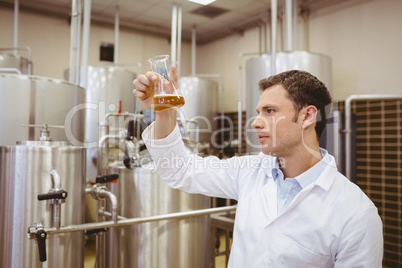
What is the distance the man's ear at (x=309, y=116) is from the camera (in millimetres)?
1229

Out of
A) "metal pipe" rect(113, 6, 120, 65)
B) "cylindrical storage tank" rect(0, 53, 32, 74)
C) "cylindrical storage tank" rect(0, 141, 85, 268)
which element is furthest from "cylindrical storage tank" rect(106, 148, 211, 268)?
"metal pipe" rect(113, 6, 120, 65)

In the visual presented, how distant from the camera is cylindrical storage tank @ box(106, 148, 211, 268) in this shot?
5.87ft

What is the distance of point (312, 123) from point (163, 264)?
1.13 metres

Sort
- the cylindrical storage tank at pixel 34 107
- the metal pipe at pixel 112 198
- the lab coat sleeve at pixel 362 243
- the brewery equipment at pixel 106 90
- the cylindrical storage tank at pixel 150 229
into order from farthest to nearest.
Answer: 1. the brewery equipment at pixel 106 90
2. the cylindrical storage tank at pixel 34 107
3. the cylindrical storage tank at pixel 150 229
4. the metal pipe at pixel 112 198
5. the lab coat sleeve at pixel 362 243

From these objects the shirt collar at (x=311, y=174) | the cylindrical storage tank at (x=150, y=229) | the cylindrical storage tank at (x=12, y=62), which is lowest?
the cylindrical storage tank at (x=150, y=229)

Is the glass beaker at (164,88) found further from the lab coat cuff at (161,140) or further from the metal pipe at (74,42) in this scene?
the metal pipe at (74,42)

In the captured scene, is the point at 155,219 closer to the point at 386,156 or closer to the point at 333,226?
the point at 333,226

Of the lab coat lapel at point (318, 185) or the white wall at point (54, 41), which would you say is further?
the white wall at point (54, 41)

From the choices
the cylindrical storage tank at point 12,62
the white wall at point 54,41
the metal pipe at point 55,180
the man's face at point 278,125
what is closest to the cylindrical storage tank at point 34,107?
the metal pipe at point 55,180

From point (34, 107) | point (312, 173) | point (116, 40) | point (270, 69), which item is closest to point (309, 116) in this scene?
point (312, 173)

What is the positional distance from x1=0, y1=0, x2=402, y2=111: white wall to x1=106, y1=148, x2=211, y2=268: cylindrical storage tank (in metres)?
2.56

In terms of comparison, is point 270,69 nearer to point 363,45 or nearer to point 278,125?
point 363,45

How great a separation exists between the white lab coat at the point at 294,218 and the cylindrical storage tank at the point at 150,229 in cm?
55

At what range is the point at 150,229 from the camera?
1789mm
